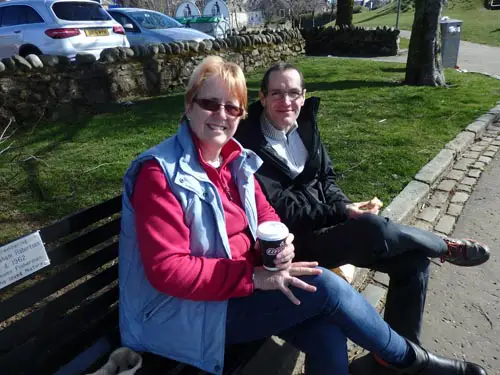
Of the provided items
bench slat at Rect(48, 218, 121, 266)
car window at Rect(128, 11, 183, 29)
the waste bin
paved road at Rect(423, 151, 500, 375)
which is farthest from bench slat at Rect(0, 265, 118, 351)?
the waste bin

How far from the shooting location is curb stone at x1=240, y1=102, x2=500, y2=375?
219 centimetres

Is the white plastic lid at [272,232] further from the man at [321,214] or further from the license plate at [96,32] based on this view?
the license plate at [96,32]

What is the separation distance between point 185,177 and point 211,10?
17208 mm

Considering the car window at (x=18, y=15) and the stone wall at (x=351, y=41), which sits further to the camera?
the stone wall at (x=351, y=41)

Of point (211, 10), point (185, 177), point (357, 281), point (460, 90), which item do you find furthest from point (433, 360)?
point (211, 10)

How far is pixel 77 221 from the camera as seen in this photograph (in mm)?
1713

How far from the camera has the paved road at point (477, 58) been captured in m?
11.9

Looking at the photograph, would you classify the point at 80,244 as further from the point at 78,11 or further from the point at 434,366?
the point at 78,11

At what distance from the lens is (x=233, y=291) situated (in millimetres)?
1671

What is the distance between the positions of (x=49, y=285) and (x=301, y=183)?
60.6 inches

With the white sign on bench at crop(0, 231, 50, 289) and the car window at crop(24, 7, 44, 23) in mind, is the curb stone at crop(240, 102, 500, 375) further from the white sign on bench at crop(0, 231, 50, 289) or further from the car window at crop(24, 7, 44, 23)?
the car window at crop(24, 7, 44, 23)

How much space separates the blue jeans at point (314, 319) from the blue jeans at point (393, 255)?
0.40m

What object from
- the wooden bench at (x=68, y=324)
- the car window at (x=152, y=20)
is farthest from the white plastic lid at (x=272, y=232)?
the car window at (x=152, y=20)

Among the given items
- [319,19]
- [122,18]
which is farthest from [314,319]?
[319,19]
